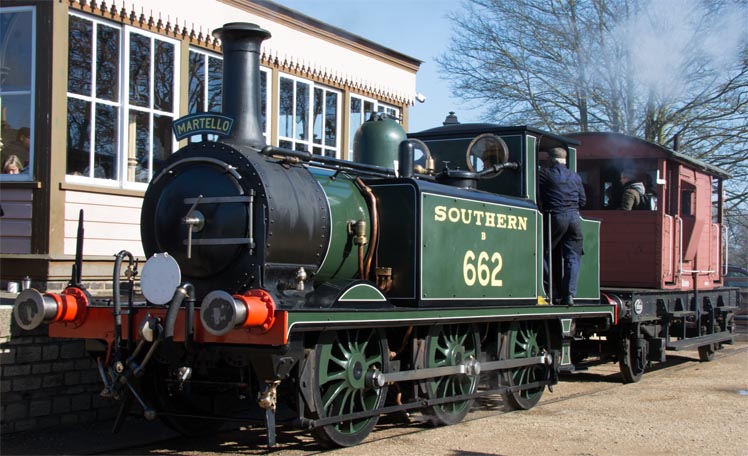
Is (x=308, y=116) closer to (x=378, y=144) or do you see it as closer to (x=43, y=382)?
(x=378, y=144)

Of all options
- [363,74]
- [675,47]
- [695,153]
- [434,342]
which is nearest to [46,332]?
[434,342]

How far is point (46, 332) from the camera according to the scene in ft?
25.3

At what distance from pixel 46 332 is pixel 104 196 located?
208 cm

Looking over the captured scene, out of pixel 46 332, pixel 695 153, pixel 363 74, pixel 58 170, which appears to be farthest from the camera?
pixel 695 153

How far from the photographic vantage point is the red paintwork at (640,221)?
12.5 m

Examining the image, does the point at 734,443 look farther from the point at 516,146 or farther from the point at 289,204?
the point at 289,204

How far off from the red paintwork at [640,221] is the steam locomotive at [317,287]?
3869 millimetres

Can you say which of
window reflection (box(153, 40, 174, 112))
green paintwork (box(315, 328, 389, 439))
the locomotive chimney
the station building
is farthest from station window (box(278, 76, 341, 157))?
green paintwork (box(315, 328, 389, 439))

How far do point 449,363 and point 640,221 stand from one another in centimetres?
575

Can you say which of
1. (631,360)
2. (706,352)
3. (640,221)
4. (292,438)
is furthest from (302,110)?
(706,352)

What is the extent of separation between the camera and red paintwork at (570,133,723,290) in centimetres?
1252

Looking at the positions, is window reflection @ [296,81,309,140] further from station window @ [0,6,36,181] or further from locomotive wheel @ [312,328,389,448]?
locomotive wheel @ [312,328,389,448]

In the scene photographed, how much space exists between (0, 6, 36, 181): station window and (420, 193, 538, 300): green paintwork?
4280 millimetres

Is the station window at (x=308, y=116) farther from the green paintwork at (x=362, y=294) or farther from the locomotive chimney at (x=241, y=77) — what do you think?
the green paintwork at (x=362, y=294)
